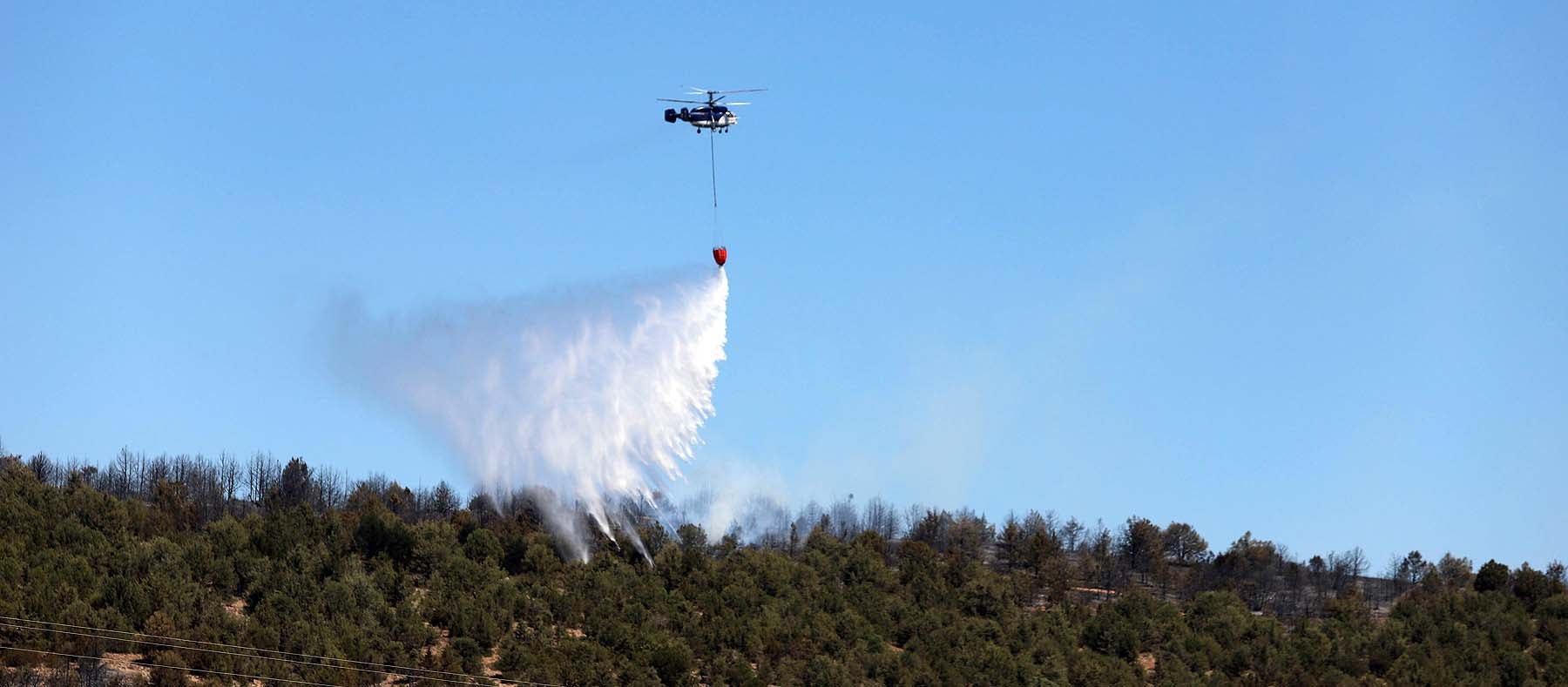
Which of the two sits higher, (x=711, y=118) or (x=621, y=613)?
(x=711, y=118)

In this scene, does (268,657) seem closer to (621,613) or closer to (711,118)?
(621,613)

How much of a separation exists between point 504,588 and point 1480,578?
83.7 meters

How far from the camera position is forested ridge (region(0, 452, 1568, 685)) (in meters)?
81.4

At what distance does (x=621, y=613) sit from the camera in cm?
9494

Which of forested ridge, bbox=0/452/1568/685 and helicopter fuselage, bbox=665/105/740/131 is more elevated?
helicopter fuselage, bbox=665/105/740/131

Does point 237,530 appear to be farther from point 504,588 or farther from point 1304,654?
point 1304,654

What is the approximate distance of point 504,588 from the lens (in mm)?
94125

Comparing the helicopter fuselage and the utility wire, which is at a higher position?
the helicopter fuselage

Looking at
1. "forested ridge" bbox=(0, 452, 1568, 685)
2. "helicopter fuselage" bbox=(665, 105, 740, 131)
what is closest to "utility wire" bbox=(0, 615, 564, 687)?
"forested ridge" bbox=(0, 452, 1568, 685)

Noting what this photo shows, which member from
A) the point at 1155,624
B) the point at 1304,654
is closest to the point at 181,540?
the point at 1155,624

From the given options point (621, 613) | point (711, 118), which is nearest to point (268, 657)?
point (621, 613)

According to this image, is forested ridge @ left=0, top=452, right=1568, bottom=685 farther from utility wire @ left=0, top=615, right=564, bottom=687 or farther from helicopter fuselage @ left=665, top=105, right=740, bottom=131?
helicopter fuselage @ left=665, top=105, right=740, bottom=131

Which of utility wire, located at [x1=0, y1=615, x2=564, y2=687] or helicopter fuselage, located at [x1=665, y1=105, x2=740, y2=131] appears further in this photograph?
helicopter fuselage, located at [x1=665, y1=105, x2=740, y2=131]

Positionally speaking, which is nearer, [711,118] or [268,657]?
[268,657]
